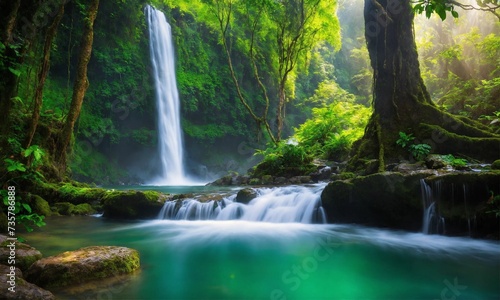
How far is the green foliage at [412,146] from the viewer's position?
917 cm

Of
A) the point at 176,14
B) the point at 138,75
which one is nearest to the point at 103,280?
the point at 138,75

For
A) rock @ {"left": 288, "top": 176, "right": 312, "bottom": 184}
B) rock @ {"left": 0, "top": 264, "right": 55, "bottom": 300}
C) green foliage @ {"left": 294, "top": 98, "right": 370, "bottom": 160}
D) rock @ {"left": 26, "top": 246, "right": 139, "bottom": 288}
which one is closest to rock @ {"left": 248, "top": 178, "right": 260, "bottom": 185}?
rock @ {"left": 288, "top": 176, "right": 312, "bottom": 184}

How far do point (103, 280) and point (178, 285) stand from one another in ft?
2.66

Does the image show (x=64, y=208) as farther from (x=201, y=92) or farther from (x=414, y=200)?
(x=201, y=92)

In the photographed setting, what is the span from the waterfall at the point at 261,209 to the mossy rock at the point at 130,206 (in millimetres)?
288

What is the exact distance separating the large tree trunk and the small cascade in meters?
3.26

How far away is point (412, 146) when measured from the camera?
30.6ft

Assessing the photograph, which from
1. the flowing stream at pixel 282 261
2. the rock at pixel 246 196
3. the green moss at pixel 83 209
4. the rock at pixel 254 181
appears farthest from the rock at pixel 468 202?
the green moss at pixel 83 209

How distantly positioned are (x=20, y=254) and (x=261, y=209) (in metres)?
5.45

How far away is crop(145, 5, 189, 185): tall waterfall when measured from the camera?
75.0 ft

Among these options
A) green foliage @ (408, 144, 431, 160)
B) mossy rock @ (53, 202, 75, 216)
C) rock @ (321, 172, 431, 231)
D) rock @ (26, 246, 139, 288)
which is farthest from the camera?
green foliage @ (408, 144, 431, 160)

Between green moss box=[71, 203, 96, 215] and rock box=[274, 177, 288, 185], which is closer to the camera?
green moss box=[71, 203, 96, 215]

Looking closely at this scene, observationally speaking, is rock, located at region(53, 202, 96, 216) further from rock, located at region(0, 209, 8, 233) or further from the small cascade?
the small cascade

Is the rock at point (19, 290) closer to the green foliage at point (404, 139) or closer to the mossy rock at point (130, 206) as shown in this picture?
the mossy rock at point (130, 206)
